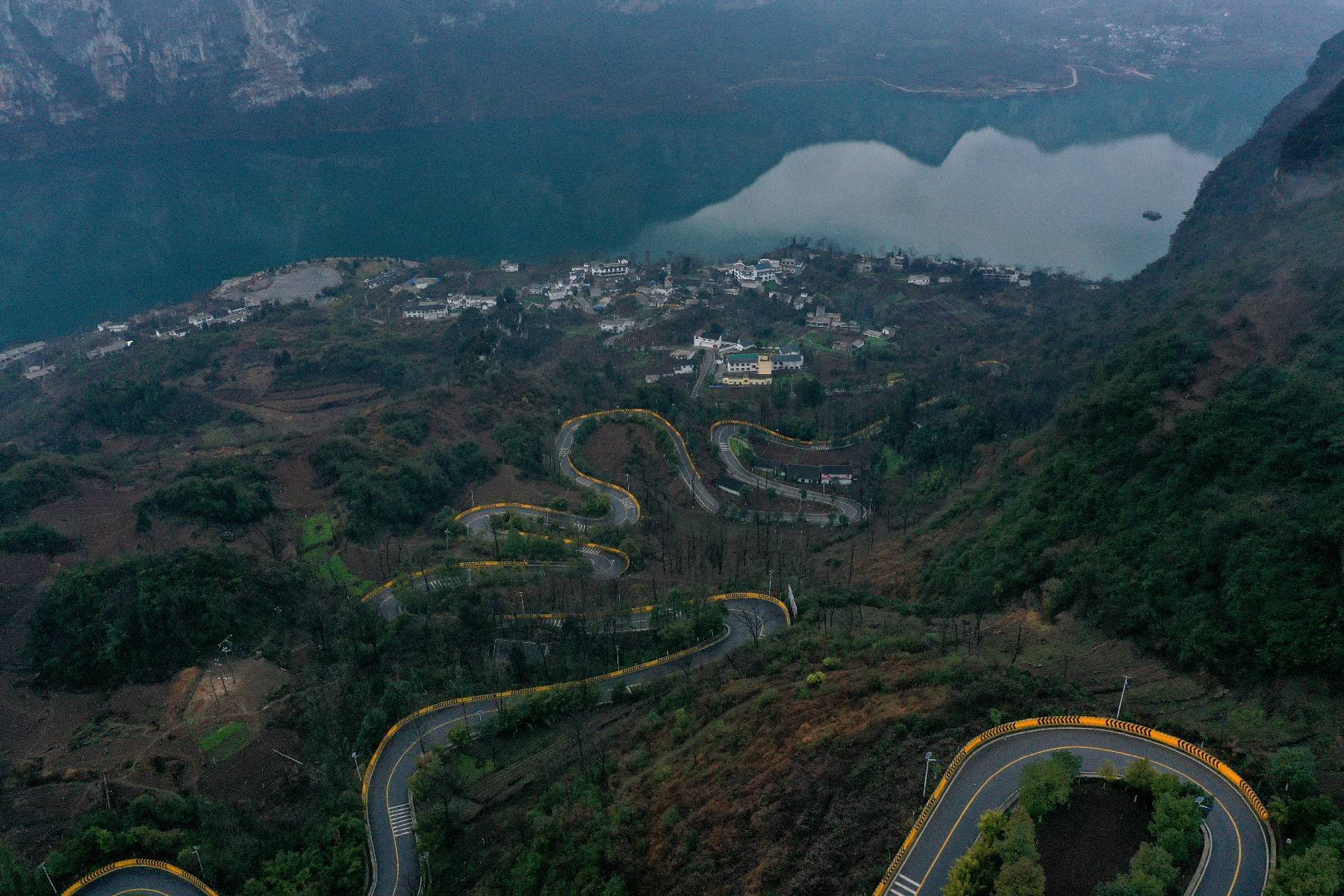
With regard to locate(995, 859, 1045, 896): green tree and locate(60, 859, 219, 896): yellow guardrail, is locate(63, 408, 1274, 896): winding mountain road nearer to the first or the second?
locate(60, 859, 219, 896): yellow guardrail

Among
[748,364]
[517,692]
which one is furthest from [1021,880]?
[748,364]

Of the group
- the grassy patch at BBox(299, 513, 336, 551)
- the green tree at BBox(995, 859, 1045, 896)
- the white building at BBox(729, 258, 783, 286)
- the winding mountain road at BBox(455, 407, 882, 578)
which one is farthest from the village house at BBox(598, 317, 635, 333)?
the green tree at BBox(995, 859, 1045, 896)

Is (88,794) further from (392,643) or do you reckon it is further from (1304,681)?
(1304,681)

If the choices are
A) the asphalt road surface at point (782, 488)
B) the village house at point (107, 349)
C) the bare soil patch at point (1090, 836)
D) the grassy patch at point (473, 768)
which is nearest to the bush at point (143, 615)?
the grassy patch at point (473, 768)

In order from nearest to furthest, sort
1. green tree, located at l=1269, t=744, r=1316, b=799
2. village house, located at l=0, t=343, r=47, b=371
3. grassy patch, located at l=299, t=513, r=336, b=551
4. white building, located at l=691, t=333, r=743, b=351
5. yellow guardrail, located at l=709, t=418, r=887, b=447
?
green tree, located at l=1269, t=744, r=1316, b=799, grassy patch, located at l=299, t=513, r=336, b=551, yellow guardrail, located at l=709, t=418, r=887, b=447, white building, located at l=691, t=333, r=743, b=351, village house, located at l=0, t=343, r=47, b=371

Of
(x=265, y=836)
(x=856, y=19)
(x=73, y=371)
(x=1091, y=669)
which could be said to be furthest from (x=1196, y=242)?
(x=856, y=19)

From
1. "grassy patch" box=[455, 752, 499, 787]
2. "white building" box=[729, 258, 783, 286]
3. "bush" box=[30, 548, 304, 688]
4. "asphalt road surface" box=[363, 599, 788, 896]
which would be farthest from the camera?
"white building" box=[729, 258, 783, 286]
